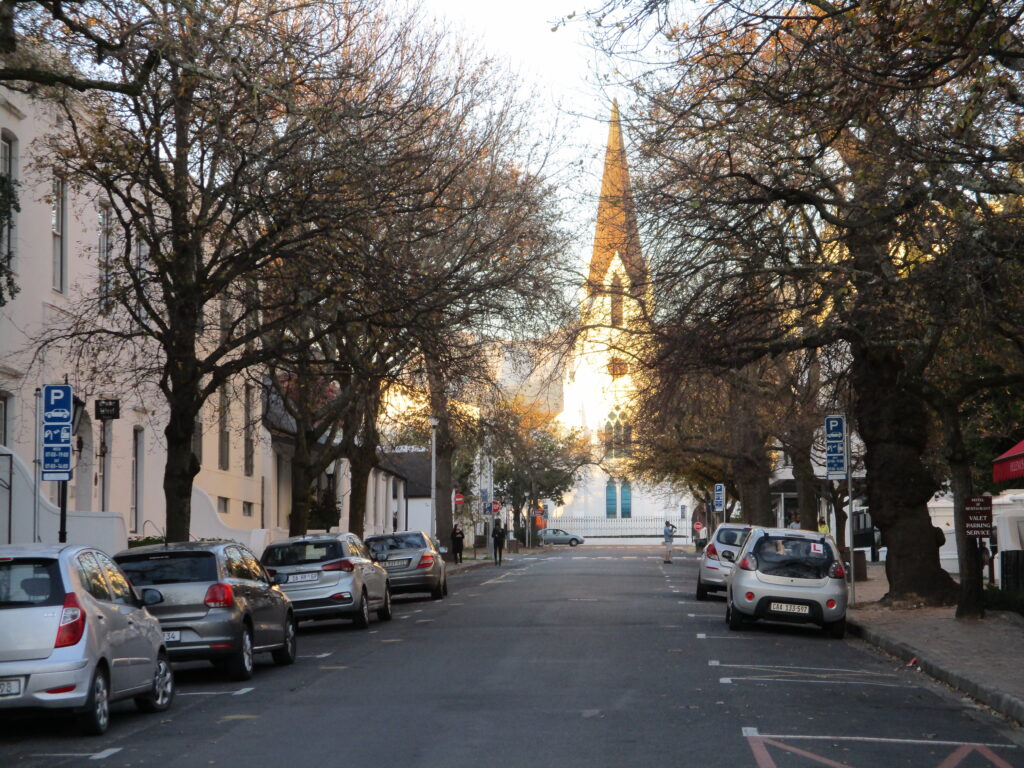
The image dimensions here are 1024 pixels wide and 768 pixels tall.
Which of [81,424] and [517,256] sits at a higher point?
[517,256]

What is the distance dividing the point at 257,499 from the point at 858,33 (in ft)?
113

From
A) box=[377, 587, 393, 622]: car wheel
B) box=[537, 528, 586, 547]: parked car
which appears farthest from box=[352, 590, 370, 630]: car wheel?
box=[537, 528, 586, 547]: parked car

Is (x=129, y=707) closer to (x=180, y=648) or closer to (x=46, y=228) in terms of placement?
(x=180, y=648)

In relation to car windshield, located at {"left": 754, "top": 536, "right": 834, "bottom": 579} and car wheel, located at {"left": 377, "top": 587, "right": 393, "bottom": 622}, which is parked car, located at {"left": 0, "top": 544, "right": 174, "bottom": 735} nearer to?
car windshield, located at {"left": 754, "top": 536, "right": 834, "bottom": 579}

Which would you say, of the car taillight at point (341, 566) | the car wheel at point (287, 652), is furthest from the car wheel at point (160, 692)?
the car taillight at point (341, 566)

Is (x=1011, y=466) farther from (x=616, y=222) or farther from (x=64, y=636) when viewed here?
(x=64, y=636)

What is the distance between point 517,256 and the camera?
27.9 m

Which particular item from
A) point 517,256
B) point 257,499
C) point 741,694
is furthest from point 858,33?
point 257,499

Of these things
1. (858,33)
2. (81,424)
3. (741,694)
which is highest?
(858,33)

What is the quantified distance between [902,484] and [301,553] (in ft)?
36.1

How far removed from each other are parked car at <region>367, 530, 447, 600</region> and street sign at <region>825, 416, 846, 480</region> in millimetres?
10053

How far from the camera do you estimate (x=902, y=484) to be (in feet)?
82.1

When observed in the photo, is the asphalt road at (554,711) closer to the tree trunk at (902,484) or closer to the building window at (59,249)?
the tree trunk at (902,484)

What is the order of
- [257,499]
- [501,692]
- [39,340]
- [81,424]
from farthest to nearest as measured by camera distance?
[257,499]
[81,424]
[39,340]
[501,692]
